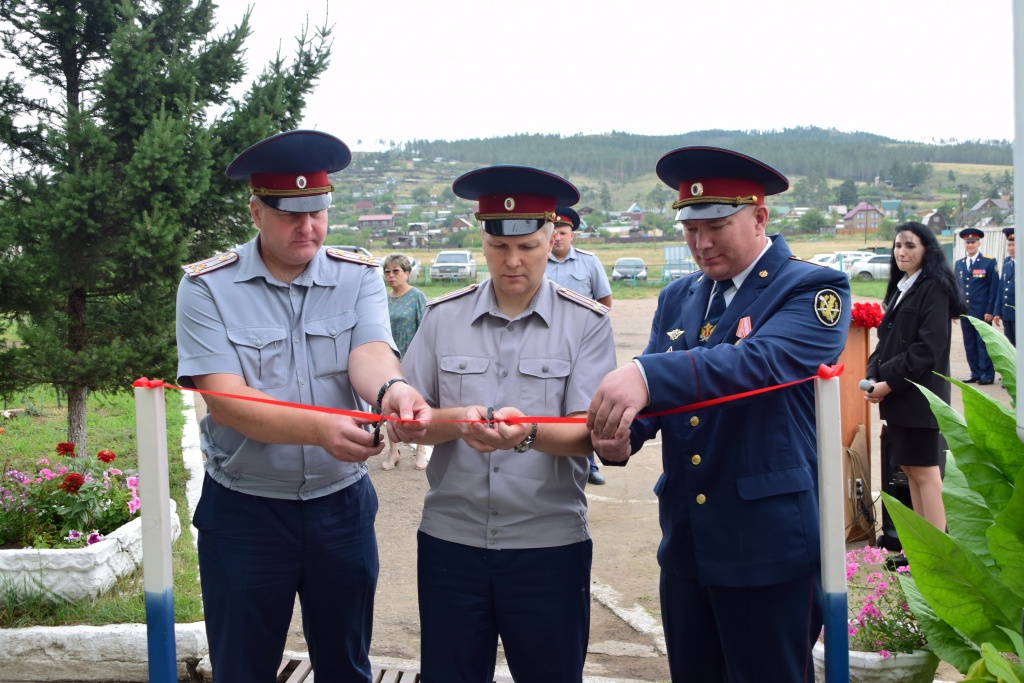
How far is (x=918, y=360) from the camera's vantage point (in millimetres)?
5477

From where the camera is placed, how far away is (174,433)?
33.0 feet

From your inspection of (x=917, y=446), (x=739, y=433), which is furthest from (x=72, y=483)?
(x=917, y=446)

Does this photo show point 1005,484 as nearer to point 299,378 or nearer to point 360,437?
point 360,437

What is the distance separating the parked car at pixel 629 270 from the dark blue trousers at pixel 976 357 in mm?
28476

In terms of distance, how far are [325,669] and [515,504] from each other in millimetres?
983

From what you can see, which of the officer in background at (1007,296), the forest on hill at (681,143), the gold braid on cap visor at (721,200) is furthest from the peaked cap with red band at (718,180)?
the forest on hill at (681,143)

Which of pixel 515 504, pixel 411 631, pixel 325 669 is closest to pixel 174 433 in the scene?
pixel 411 631

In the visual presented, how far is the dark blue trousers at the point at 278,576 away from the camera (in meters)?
2.95

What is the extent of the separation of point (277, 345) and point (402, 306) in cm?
553

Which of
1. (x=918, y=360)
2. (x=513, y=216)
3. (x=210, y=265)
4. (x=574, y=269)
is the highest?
(x=513, y=216)

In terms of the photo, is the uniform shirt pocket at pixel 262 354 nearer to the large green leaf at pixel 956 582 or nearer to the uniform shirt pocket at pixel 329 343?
the uniform shirt pocket at pixel 329 343

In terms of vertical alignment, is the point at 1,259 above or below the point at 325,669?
above

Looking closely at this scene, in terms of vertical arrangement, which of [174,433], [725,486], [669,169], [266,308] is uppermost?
[669,169]

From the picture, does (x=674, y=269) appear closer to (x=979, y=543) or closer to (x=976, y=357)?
(x=976, y=357)
